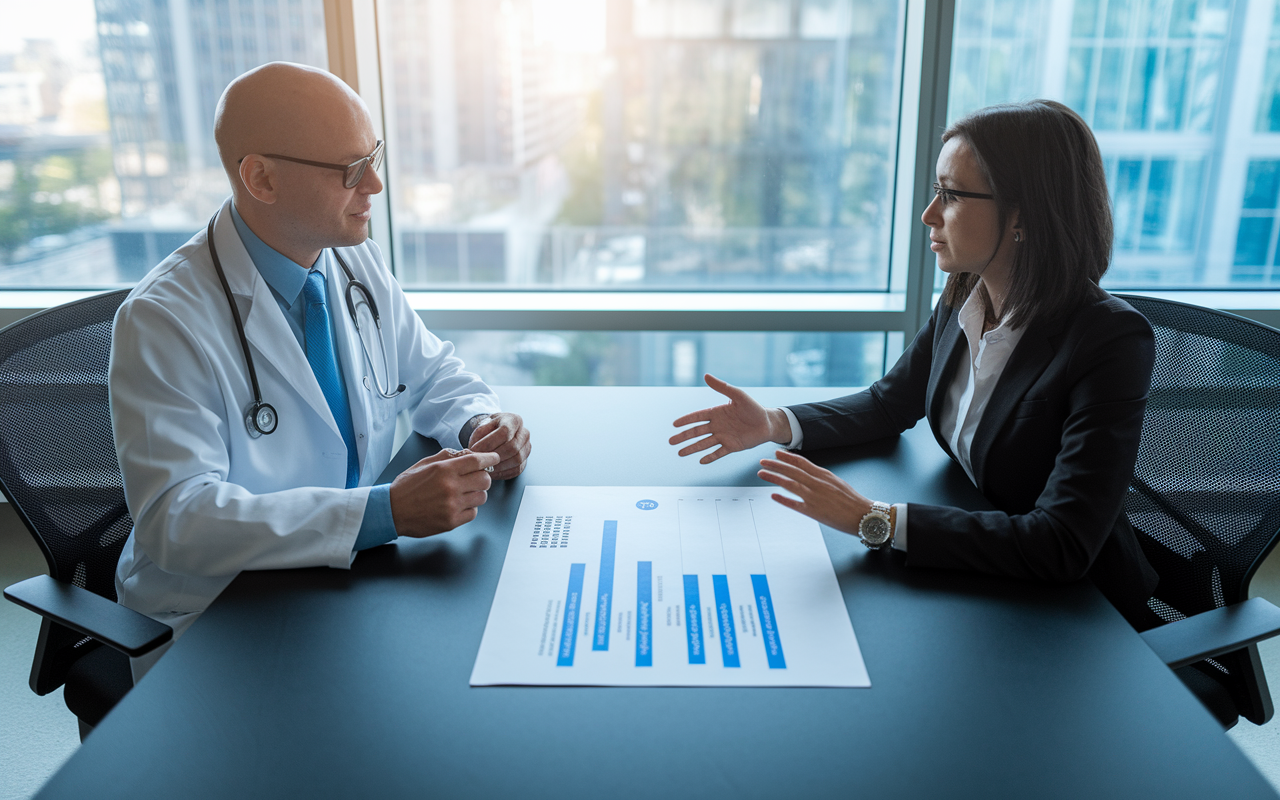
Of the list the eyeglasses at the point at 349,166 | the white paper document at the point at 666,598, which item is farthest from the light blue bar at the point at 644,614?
the eyeglasses at the point at 349,166

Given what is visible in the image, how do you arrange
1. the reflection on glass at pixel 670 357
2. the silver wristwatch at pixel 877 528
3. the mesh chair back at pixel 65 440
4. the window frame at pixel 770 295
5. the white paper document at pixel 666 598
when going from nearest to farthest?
the white paper document at pixel 666 598
the silver wristwatch at pixel 877 528
the mesh chair back at pixel 65 440
the window frame at pixel 770 295
the reflection on glass at pixel 670 357

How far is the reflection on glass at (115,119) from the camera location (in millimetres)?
2494

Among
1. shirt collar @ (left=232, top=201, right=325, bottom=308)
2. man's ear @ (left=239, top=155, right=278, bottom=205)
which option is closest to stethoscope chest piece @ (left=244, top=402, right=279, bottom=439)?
shirt collar @ (left=232, top=201, right=325, bottom=308)

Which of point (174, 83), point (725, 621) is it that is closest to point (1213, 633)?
point (725, 621)

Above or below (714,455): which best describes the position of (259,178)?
above

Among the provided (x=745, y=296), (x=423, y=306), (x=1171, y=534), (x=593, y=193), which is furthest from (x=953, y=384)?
(x=423, y=306)

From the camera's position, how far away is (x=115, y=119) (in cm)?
258

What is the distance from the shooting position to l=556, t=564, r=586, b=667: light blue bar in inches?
34.5

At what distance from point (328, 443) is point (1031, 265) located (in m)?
1.13

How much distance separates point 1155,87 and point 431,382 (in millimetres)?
2287

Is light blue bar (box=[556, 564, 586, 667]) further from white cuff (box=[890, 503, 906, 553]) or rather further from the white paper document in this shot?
white cuff (box=[890, 503, 906, 553])

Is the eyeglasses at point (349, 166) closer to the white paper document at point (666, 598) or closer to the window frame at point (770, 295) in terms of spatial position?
the white paper document at point (666, 598)

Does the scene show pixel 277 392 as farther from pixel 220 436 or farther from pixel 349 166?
pixel 349 166

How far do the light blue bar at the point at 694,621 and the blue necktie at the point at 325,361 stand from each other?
71 centimetres
